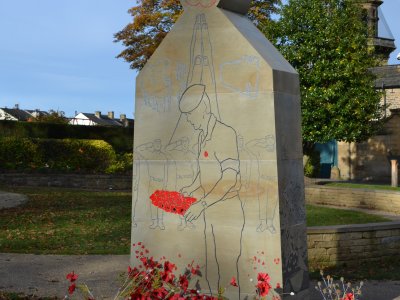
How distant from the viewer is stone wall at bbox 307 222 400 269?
998 centimetres

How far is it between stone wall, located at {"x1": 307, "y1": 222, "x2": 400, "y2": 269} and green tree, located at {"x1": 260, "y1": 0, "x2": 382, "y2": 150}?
16.3 m

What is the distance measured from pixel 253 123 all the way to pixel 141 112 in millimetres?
1241

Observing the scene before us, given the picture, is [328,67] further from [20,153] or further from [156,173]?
[156,173]

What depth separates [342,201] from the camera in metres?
19.7

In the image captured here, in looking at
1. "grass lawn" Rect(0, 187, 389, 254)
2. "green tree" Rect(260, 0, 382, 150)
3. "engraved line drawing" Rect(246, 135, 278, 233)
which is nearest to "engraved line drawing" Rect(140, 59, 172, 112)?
"engraved line drawing" Rect(246, 135, 278, 233)

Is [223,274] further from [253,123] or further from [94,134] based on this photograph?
[94,134]

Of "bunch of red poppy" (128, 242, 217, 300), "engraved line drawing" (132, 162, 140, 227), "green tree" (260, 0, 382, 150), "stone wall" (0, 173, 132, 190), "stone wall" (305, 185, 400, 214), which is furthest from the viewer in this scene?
"green tree" (260, 0, 382, 150)

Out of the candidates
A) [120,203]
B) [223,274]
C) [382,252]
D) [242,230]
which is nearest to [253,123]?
[242,230]

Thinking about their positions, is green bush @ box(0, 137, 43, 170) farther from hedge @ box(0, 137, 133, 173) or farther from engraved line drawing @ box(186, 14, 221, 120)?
engraved line drawing @ box(186, 14, 221, 120)

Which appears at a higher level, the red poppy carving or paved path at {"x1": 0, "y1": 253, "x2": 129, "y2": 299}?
the red poppy carving

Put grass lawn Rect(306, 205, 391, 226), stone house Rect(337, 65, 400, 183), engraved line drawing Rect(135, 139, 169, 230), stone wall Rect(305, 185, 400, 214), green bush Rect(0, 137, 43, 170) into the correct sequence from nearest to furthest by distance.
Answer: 1. engraved line drawing Rect(135, 139, 169, 230)
2. grass lawn Rect(306, 205, 391, 226)
3. stone wall Rect(305, 185, 400, 214)
4. green bush Rect(0, 137, 43, 170)
5. stone house Rect(337, 65, 400, 183)

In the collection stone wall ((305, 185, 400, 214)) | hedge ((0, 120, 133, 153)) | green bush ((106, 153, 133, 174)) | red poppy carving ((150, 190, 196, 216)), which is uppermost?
hedge ((0, 120, 133, 153))

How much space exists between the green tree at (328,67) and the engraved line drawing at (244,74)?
71.0 ft

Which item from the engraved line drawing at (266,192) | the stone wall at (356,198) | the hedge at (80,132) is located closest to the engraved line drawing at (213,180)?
the engraved line drawing at (266,192)
